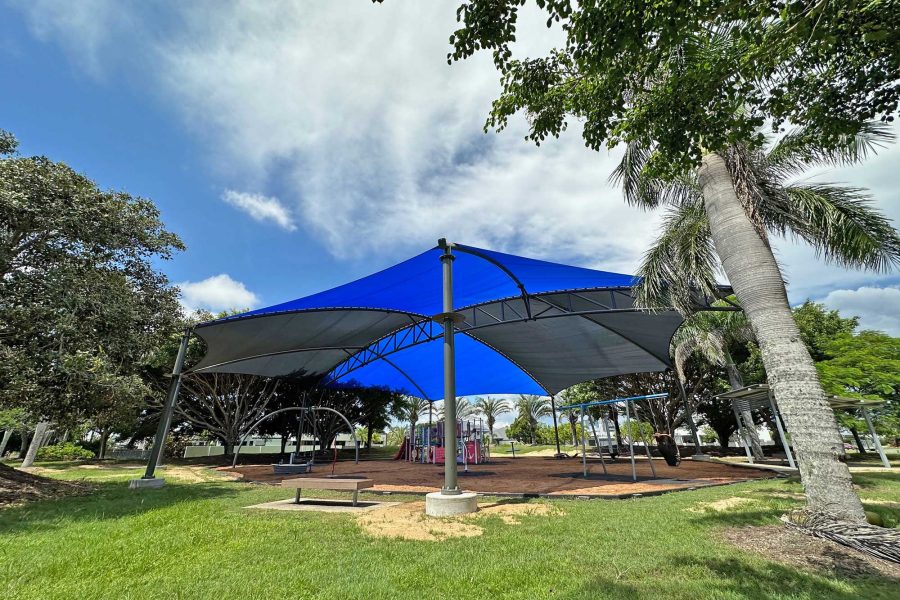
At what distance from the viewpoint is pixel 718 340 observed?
16469mm

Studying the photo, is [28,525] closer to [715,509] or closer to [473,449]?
[715,509]

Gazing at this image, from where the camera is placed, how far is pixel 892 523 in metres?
4.37

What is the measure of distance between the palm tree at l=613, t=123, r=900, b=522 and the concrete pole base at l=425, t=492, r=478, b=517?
4.04 m

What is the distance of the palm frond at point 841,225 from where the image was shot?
6055mm

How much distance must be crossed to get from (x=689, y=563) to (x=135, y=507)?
791cm

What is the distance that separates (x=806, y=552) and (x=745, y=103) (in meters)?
4.34

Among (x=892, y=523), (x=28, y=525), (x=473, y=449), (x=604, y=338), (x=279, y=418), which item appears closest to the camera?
(x=892, y=523)

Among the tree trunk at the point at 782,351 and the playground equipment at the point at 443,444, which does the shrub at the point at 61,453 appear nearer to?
the playground equipment at the point at 443,444

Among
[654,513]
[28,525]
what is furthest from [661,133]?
[28,525]

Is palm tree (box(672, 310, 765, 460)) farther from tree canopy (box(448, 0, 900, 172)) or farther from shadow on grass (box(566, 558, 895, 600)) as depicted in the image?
shadow on grass (box(566, 558, 895, 600))

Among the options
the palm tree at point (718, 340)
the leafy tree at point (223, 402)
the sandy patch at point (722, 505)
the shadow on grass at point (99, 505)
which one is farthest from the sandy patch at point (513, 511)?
the leafy tree at point (223, 402)

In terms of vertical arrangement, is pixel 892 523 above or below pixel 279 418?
below

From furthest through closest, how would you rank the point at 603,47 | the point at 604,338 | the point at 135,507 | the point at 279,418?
the point at 279,418
the point at 604,338
the point at 135,507
the point at 603,47

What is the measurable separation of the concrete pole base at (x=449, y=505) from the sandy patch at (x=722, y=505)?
319cm
